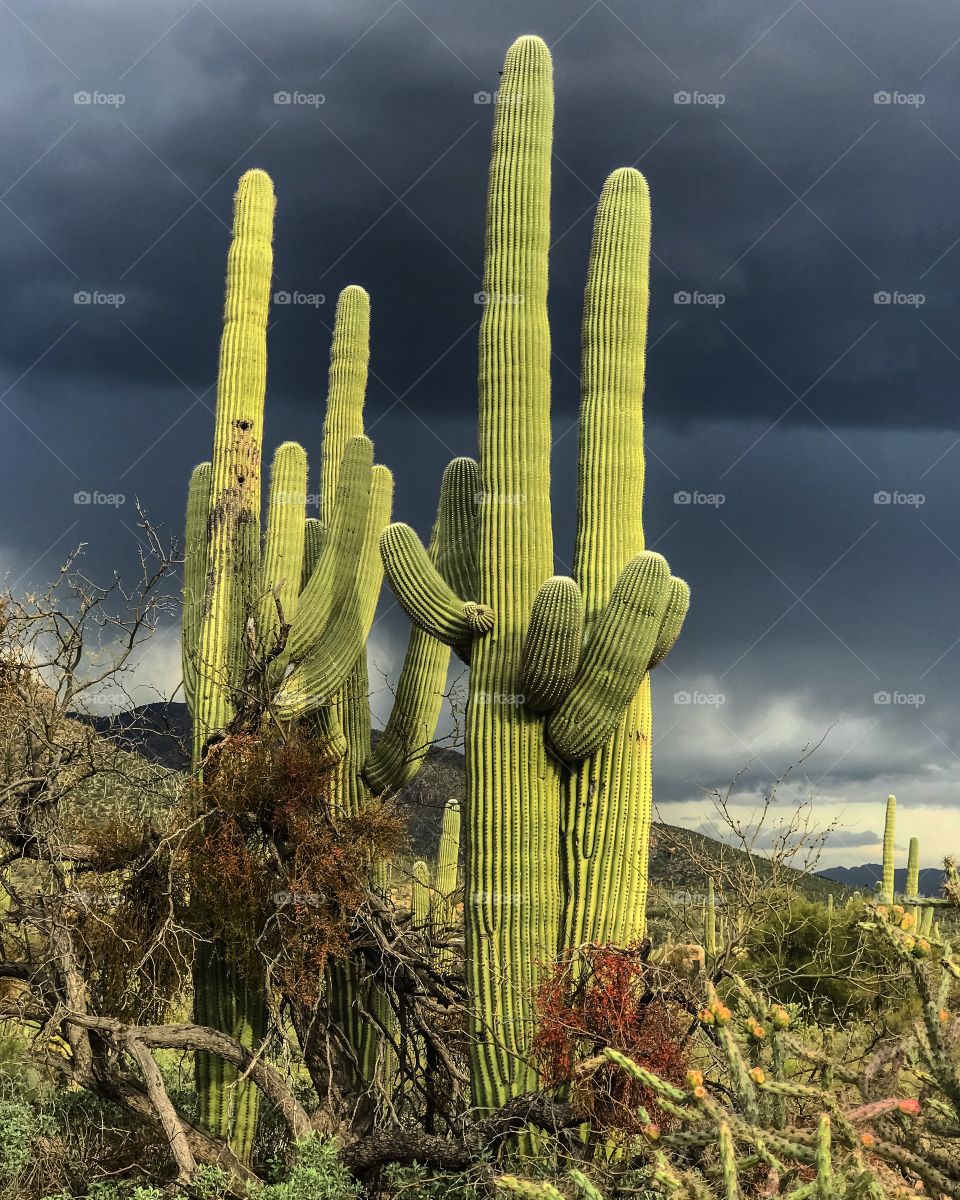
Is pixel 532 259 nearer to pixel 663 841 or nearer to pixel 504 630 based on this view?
pixel 504 630

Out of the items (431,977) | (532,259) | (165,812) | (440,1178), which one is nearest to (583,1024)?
(440,1178)

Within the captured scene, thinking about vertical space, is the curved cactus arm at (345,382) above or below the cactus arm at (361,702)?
above

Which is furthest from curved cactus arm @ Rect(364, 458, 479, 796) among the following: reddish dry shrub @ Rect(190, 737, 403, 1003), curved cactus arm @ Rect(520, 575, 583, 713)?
curved cactus arm @ Rect(520, 575, 583, 713)

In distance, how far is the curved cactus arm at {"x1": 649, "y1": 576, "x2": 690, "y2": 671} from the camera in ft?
26.5

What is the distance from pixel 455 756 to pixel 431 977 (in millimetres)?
21020

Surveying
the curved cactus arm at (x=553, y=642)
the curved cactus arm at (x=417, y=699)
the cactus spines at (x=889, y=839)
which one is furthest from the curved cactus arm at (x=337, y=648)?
the cactus spines at (x=889, y=839)

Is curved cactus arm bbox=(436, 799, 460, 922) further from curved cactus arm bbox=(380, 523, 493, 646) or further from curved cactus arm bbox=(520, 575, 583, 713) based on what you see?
curved cactus arm bbox=(520, 575, 583, 713)

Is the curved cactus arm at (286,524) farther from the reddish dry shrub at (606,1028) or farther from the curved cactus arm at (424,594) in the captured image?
the reddish dry shrub at (606,1028)

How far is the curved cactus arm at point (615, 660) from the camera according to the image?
777 centimetres

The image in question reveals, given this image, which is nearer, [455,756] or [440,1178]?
[440,1178]

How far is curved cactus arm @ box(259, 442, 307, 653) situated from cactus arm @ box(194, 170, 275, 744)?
0.35 metres

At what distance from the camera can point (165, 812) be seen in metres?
9.16

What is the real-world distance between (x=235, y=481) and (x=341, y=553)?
3.19 ft

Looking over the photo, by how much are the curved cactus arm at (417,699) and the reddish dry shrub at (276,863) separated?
1.33m
